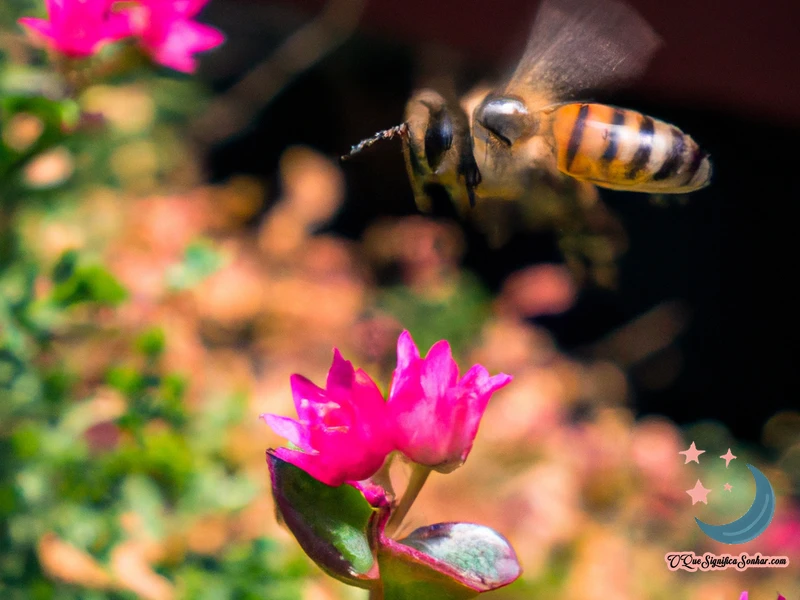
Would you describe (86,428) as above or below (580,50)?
below

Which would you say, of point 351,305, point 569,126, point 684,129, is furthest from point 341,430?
point 684,129

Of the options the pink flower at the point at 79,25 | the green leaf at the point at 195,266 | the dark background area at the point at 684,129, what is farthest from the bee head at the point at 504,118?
the dark background area at the point at 684,129

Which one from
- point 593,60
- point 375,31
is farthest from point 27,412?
point 375,31

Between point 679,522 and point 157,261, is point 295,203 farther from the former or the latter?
point 679,522

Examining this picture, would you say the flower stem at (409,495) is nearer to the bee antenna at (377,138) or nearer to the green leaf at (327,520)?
the green leaf at (327,520)

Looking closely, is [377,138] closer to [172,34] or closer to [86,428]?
[172,34]

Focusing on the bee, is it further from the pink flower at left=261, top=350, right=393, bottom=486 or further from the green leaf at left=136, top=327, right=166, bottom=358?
the green leaf at left=136, top=327, right=166, bottom=358

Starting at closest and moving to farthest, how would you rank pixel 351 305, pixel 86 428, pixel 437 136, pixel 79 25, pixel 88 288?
pixel 437 136 < pixel 79 25 < pixel 88 288 < pixel 86 428 < pixel 351 305
